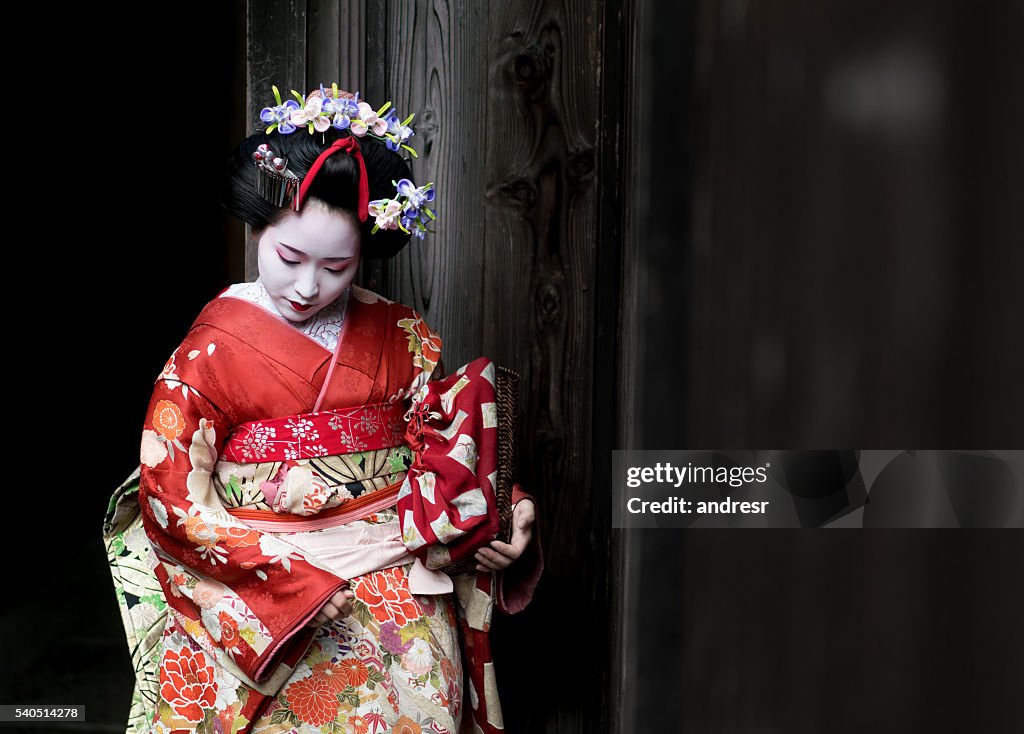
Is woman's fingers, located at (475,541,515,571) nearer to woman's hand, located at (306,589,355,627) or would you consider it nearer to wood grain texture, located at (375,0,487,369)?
woman's hand, located at (306,589,355,627)

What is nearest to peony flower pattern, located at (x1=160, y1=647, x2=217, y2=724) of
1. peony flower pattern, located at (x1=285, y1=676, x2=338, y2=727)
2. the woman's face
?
peony flower pattern, located at (x1=285, y1=676, x2=338, y2=727)

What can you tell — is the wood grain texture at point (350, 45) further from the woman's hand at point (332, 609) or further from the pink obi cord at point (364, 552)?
the woman's hand at point (332, 609)

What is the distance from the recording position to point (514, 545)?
69.6 inches

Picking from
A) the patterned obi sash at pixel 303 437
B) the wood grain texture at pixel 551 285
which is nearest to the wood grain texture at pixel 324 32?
the wood grain texture at pixel 551 285

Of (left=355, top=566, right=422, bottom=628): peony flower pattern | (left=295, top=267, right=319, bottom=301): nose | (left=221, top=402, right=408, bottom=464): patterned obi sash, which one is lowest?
(left=355, top=566, right=422, bottom=628): peony flower pattern

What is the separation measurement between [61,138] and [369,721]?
112 inches

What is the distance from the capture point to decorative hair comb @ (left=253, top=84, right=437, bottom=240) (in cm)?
164

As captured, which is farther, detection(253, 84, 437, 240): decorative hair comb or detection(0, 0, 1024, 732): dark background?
detection(253, 84, 437, 240): decorative hair comb

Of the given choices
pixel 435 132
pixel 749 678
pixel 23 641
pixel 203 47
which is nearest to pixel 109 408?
pixel 23 641

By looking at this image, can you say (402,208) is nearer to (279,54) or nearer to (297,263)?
(297,263)

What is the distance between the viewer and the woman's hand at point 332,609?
155 centimetres

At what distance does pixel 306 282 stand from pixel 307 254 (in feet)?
0.16

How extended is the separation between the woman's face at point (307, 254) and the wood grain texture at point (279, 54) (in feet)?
2.25

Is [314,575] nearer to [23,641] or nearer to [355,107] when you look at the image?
[355,107]
